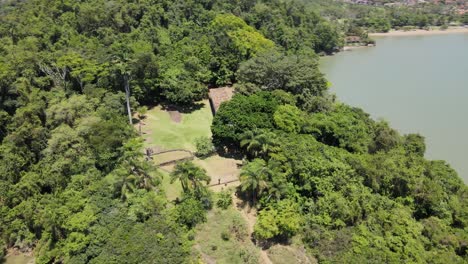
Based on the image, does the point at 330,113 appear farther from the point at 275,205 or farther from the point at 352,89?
the point at 352,89

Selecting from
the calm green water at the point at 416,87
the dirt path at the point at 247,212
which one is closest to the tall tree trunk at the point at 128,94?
the dirt path at the point at 247,212

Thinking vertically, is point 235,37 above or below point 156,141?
above

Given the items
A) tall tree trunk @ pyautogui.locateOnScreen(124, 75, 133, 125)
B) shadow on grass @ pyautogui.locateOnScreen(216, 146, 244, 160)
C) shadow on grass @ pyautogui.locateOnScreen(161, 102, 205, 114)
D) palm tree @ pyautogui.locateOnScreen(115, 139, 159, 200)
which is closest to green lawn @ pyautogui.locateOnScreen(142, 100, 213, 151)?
shadow on grass @ pyautogui.locateOnScreen(161, 102, 205, 114)

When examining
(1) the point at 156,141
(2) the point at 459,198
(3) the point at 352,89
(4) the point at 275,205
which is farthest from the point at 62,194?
(3) the point at 352,89

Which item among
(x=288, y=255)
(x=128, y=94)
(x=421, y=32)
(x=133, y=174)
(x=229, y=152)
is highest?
(x=128, y=94)

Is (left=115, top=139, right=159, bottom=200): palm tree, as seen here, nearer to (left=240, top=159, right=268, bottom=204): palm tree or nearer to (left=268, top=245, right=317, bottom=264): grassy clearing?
(left=240, top=159, right=268, bottom=204): palm tree

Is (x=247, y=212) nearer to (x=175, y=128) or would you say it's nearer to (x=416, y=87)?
(x=175, y=128)

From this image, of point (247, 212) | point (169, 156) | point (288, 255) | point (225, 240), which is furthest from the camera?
point (169, 156)

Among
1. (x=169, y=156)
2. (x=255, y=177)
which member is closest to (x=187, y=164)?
(x=255, y=177)
